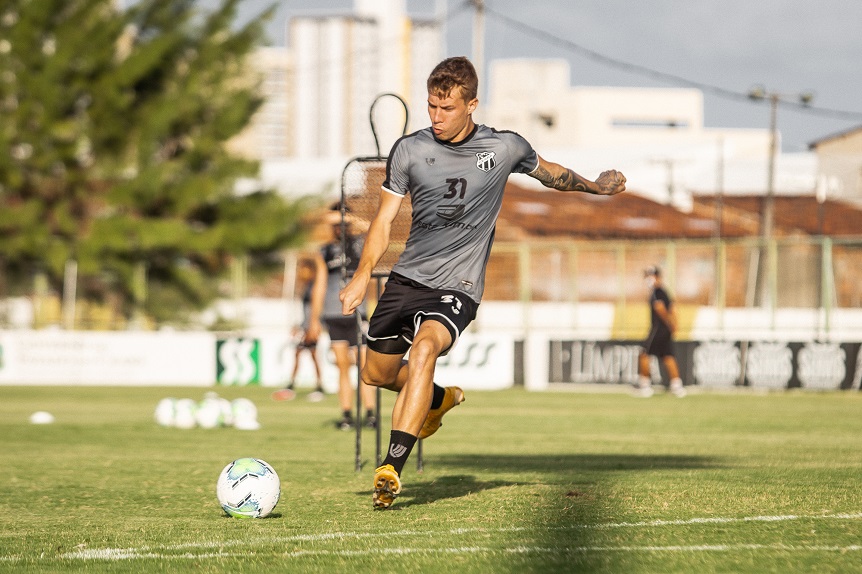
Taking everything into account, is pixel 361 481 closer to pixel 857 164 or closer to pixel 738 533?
pixel 738 533

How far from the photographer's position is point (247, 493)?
7082 mm

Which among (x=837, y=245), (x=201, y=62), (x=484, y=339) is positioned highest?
(x=201, y=62)

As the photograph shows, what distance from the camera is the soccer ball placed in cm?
709

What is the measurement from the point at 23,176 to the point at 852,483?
105 ft

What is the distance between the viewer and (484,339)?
2620 cm

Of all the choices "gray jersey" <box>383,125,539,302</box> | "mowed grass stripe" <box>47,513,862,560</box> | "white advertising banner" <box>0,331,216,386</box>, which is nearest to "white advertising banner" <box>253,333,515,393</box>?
"white advertising banner" <box>0,331,216,386</box>

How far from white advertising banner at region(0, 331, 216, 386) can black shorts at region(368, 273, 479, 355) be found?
66.9 feet

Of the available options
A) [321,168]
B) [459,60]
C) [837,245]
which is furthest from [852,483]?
[321,168]

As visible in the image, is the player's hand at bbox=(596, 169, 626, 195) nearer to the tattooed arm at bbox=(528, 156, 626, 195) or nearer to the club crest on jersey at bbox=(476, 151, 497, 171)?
the tattooed arm at bbox=(528, 156, 626, 195)

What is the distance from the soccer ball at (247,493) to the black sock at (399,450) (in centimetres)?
70

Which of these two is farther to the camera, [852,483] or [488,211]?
[852,483]

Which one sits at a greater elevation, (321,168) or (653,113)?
(653,113)

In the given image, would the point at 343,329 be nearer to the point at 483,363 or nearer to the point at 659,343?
the point at 659,343

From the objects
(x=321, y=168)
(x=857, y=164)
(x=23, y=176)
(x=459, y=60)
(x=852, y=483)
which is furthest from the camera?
(x=321, y=168)
